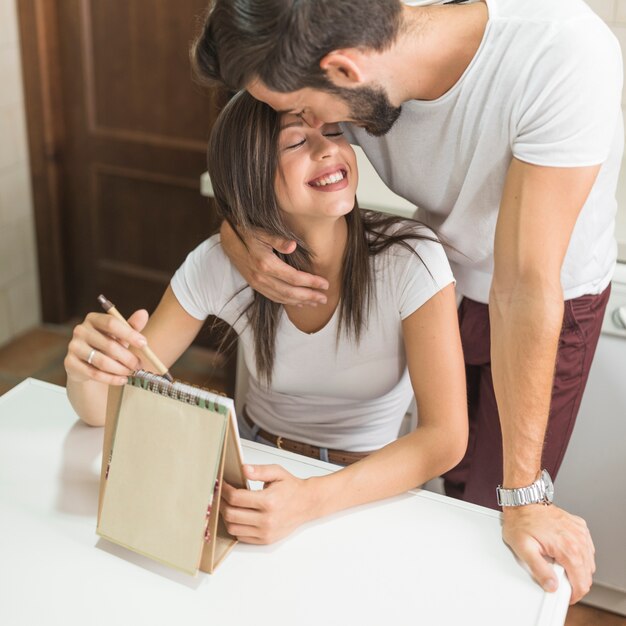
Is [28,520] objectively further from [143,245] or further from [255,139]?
[143,245]

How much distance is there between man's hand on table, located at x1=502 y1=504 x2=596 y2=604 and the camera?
1.06 metres

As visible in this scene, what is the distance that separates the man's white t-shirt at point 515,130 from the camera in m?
1.20

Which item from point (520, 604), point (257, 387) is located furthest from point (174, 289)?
point (520, 604)

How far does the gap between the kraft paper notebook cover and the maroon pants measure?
71cm

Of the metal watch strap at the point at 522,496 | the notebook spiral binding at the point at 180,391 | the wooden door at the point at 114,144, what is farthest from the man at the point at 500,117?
the wooden door at the point at 114,144

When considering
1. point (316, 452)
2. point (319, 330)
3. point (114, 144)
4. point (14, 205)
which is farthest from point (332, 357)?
point (14, 205)

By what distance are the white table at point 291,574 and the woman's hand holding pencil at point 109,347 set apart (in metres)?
0.17

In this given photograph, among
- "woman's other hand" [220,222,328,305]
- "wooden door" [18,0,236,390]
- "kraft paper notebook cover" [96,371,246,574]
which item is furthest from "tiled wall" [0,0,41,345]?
"kraft paper notebook cover" [96,371,246,574]

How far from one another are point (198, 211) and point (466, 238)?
1.66 metres

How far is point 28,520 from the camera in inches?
44.8

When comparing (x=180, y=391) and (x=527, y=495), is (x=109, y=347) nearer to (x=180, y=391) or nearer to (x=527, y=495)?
(x=180, y=391)

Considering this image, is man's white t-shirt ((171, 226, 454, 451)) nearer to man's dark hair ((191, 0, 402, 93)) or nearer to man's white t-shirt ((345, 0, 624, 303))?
man's white t-shirt ((345, 0, 624, 303))

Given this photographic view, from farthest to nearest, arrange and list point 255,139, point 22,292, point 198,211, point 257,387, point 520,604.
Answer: point 22,292 → point 198,211 → point 257,387 → point 255,139 → point 520,604

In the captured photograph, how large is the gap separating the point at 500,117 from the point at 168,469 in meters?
Answer: 0.70
